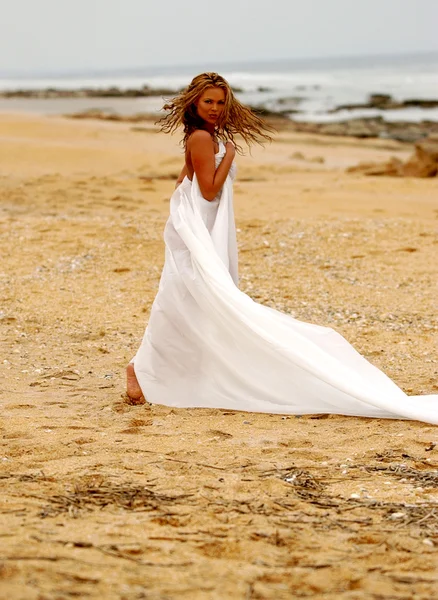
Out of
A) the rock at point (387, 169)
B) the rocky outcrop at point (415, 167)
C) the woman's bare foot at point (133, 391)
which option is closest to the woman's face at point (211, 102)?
the woman's bare foot at point (133, 391)

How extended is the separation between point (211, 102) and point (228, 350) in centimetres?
137

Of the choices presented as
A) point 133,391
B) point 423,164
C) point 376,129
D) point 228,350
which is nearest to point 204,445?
point 228,350

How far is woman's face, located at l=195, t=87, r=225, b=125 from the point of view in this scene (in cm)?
487

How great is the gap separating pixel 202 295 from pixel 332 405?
0.92m

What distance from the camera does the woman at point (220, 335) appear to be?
15.6ft

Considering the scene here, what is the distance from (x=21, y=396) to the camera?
5.22 meters

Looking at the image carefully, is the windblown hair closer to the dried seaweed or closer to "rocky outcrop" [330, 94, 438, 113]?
the dried seaweed

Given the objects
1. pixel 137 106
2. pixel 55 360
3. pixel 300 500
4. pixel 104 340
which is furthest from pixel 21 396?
pixel 137 106

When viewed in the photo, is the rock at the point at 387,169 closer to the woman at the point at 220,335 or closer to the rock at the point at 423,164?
the rock at the point at 423,164

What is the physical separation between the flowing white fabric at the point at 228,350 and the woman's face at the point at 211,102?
203 mm

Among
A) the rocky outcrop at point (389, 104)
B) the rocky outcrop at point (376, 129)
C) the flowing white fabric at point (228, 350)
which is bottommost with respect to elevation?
the flowing white fabric at point (228, 350)

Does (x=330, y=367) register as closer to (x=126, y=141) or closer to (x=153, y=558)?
(x=153, y=558)

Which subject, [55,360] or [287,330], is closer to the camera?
[287,330]

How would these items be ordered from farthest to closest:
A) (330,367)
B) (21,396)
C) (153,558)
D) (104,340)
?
1. (104,340)
2. (21,396)
3. (330,367)
4. (153,558)
